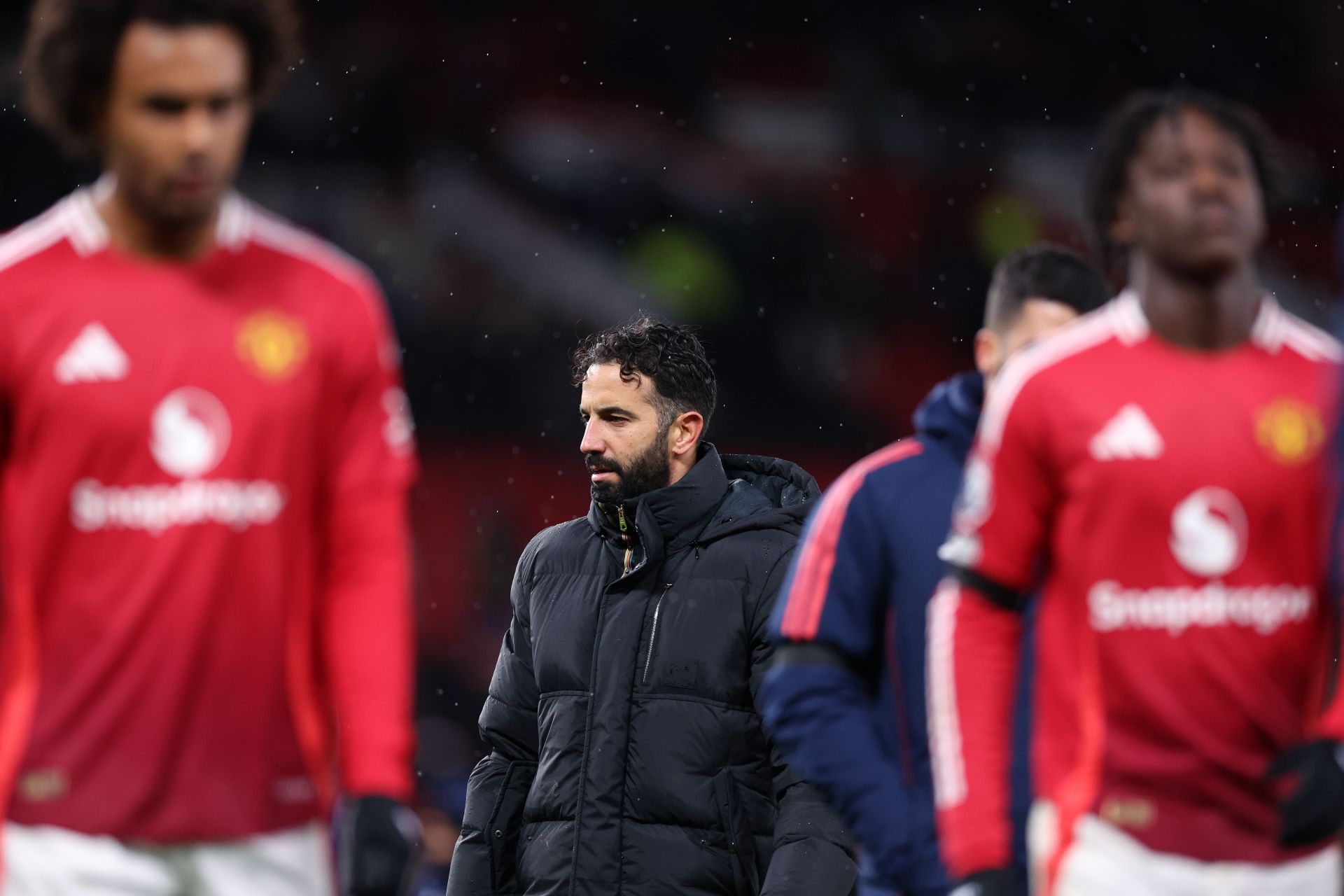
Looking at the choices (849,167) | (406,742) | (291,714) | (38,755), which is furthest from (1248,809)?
(849,167)

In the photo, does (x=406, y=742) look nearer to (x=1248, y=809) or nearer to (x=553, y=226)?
(x=1248, y=809)

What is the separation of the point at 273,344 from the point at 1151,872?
4.63ft

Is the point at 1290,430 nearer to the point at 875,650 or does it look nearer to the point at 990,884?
the point at 990,884

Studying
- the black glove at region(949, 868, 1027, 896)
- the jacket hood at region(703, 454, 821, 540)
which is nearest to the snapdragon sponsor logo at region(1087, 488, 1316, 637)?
the black glove at region(949, 868, 1027, 896)

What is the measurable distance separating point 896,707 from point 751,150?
1314 centimetres

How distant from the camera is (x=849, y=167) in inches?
634

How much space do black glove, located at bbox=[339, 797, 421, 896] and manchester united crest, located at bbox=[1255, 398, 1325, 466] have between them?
130 cm

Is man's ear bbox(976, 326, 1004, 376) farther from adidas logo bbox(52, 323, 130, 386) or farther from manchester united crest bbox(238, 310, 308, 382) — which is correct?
adidas logo bbox(52, 323, 130, 386)

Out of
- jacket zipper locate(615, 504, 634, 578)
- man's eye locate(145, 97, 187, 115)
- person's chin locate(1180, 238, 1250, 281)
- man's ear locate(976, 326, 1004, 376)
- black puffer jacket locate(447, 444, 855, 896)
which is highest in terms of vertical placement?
man's eye locate(145, 97, 187, 115)

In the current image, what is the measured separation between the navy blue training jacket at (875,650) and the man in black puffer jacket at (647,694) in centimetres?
81

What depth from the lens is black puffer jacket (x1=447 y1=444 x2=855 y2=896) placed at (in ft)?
13.9

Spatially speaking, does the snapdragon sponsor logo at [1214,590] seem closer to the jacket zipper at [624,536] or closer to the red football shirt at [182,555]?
the red football shirt at [182,555]

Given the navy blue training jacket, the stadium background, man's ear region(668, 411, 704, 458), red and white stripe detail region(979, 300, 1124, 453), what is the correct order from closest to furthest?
red and white stripe detail region(979, 300, 1124, 453) < the navy blue training jacket < man's ear region(668, 411, 704, 458) < the stadium background

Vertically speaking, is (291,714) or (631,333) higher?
(631,333)
